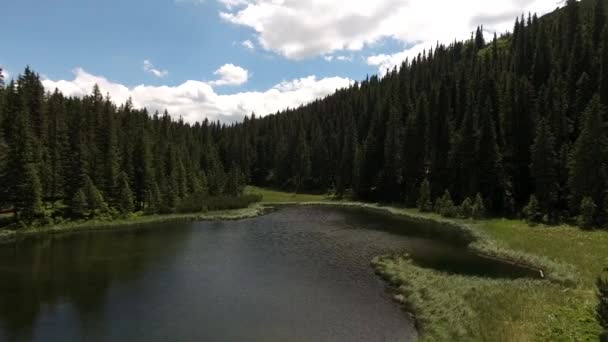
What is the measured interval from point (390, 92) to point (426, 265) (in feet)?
351

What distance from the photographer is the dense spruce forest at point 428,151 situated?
6906 cm

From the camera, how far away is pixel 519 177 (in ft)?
268

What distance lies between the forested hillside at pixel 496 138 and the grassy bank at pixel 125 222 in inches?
1560

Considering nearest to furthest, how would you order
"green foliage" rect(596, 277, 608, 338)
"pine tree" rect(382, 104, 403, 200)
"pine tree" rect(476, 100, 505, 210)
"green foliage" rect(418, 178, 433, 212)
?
"green foliage" rect(596, 277, 608, 338)
"pine tree" rect(476, 100, 505, 210)
"green foliage" rect(418, 178, 433, 212)
"pine tree" rect(382, 104, 403, 200)

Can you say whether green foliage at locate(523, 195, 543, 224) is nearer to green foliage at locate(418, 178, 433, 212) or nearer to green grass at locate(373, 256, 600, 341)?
green foliage at locate(418, 178, 433, 212)

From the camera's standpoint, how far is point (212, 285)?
3638 centimetres

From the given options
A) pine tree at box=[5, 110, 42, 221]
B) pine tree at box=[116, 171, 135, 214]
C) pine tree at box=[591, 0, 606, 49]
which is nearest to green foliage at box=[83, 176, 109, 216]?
pine tree at box=[116, 171, 135, 214]

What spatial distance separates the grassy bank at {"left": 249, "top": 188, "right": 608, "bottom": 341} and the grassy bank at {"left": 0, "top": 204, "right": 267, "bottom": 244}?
49079 mm

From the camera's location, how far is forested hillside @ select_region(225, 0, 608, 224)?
6969 centimetres

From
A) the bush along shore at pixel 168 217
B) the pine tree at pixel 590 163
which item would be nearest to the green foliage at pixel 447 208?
the pine tree at pixel 590 163

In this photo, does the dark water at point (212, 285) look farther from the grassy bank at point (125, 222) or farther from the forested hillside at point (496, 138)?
the forested hillside at point (496, 138)

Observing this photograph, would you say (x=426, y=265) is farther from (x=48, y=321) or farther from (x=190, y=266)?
(x=48, y=321)

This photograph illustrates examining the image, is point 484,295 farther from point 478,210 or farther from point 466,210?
point 466,210

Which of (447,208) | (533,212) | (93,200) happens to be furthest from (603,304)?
(93,200)
